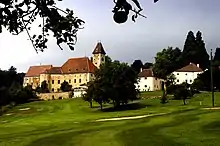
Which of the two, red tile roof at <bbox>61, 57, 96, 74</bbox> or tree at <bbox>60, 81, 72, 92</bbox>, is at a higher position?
red tile roof at <bbox>61, 57, 96, 74</bbox>

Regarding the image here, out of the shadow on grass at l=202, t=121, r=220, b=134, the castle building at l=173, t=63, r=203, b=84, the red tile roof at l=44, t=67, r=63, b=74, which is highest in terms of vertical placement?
the red tile roof at l=44, t=67, r=63, b=74

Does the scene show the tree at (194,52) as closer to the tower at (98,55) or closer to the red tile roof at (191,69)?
the red tile roof at (191,69)

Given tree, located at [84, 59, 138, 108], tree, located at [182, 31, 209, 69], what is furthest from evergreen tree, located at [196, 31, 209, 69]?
tree, located at [84, 59, 138, 108]

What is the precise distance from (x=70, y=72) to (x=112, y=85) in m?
67.2

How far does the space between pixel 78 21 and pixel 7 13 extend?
599 millimetres

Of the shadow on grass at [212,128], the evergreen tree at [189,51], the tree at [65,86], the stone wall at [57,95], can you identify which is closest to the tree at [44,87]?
the tree at [65,86]

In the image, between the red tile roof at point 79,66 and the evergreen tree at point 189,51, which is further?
the red tile roof at point 79,66

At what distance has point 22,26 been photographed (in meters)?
3.63

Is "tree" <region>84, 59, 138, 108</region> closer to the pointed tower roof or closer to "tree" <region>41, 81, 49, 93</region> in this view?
"tree" <region>41, 81, 49, 93</region>

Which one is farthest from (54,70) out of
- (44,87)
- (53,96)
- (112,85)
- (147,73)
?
(112,85)

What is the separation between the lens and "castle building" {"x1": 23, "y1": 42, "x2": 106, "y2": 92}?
463 ft

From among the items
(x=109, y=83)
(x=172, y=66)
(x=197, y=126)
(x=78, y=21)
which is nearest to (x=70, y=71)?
(x=172, y=66)

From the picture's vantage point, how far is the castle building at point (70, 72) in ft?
463

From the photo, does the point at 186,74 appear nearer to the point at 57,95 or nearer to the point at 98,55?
the point at 98,55
